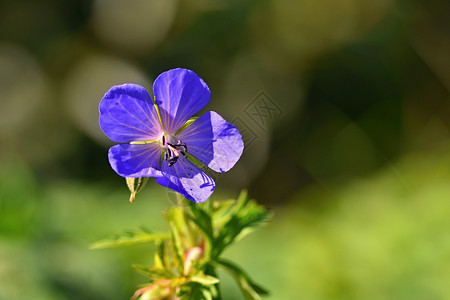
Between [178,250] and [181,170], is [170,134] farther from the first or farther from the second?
[178,250]

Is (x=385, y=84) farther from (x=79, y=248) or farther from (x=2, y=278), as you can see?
(x=2, y=278)

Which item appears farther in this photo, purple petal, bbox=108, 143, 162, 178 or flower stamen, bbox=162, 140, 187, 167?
flower stamen, bbox=162, 140, 187, 167

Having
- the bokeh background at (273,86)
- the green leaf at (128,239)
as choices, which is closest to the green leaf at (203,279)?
the green leaf at (128,239)

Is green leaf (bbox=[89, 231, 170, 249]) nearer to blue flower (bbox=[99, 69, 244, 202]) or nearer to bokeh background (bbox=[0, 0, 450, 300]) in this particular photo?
blue flower (bbox=[99, 69, 244, 202])

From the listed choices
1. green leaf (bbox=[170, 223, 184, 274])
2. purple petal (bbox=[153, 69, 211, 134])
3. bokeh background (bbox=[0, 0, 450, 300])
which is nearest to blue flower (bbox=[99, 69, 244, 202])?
purple petal (bbox=[153, 69, 211, 134])

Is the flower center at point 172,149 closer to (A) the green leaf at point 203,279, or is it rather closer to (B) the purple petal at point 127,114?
(B) the purple petal at point 127,114

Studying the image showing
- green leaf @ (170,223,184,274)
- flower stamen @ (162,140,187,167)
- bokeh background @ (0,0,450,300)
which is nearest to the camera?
green leaf @ (170,223,184,274)
